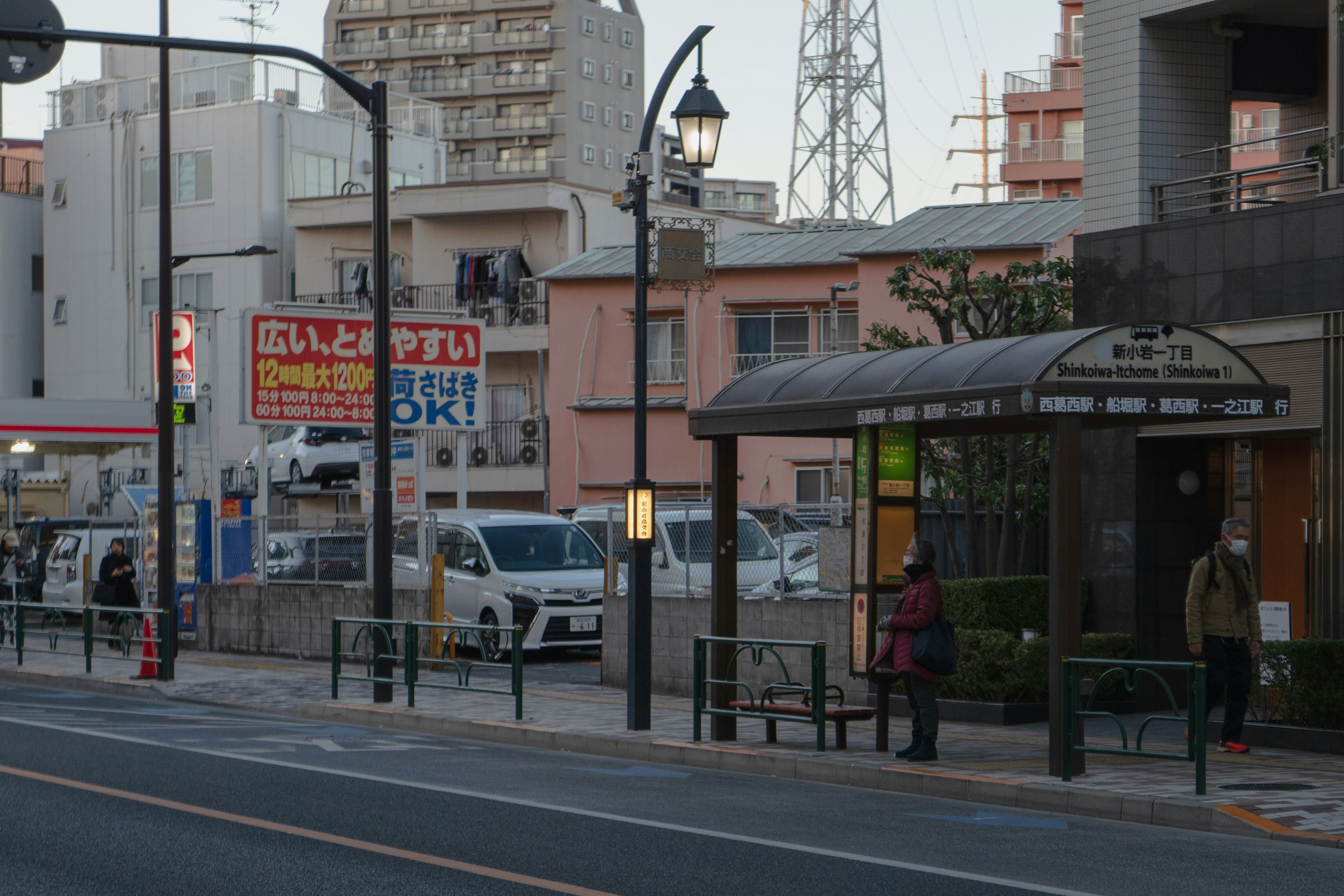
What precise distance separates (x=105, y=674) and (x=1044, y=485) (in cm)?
1256

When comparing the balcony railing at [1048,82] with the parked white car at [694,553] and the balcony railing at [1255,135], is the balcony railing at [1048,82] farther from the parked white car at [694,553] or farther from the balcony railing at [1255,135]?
the parked white car at [694,553]

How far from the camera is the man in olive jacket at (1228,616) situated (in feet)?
41.4

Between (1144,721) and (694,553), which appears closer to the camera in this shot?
(1144,721)

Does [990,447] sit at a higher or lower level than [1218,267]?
lower

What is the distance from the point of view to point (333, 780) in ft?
38.5

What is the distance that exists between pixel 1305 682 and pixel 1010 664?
2.82 metres

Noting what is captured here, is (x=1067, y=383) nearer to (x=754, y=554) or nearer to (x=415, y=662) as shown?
(x=754, y=554)

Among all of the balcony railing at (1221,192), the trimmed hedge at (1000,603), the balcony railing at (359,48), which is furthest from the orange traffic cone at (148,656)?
the balcony railing at (359,48)

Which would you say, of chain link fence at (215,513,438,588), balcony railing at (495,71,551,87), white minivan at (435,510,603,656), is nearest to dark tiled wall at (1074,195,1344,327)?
white minivan at (435,510,603,656)

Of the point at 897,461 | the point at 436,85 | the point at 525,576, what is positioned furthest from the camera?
the point at 436,85

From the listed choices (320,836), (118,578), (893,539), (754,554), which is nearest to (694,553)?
(754,554)

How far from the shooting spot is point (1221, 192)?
15844 mm

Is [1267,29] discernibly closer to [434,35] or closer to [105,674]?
[105,674]

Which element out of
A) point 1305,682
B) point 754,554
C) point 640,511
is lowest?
point 1305,682
